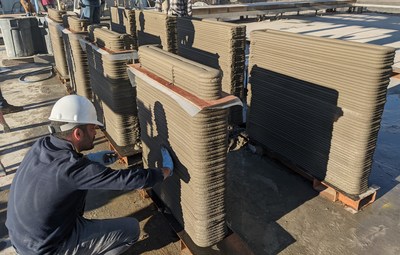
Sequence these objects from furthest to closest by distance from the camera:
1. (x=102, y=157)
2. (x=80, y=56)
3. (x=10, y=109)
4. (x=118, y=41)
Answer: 1. (x=10, y=109)
2. (x=80, y=56)
3. (x=118, y=41)
4. (x=102, y=157)

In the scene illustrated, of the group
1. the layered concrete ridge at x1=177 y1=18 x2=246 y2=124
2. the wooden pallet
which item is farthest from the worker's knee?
the layered concrete ridge at x1=177 y1=18 x2=246 y2=124

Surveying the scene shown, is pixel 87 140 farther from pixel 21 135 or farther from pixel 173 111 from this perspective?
pixel 21 135

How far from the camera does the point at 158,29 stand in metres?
7.33

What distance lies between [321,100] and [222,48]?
6.46ft

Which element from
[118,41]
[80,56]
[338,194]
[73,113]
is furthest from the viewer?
[80,56]

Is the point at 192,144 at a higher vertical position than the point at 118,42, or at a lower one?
lower

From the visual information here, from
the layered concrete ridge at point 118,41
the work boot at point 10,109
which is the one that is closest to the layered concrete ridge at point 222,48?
the layered concrete ridge at point 118,41

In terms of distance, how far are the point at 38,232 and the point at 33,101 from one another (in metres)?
6.33

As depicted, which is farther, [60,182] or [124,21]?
[124,21]

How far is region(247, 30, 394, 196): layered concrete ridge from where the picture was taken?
3908 millimetres

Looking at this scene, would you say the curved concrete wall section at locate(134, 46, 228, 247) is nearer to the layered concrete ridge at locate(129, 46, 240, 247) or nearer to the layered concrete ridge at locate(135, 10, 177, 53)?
the layered concrete ridge at locate(129, 46, 240, 247)

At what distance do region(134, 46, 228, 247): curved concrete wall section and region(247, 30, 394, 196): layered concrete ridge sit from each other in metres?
1.95

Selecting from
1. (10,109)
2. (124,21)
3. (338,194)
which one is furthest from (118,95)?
(124,21)

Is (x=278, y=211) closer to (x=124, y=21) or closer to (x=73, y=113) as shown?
(x=73, y=113)
